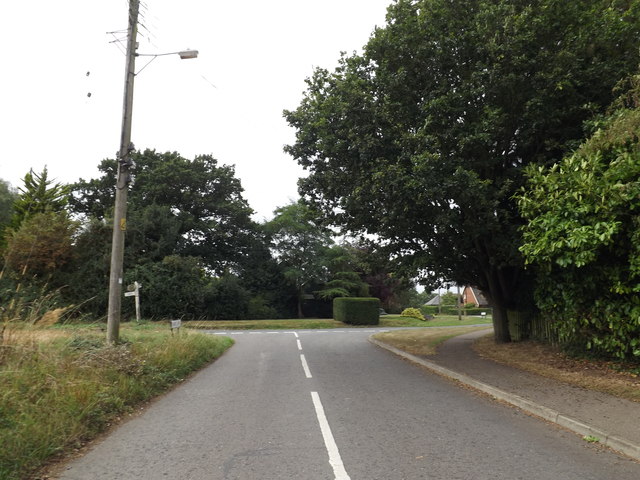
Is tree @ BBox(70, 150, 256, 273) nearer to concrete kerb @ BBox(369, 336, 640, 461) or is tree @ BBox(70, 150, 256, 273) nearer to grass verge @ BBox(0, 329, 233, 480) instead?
grass verge @ BBox(0, 329, 233, 480)

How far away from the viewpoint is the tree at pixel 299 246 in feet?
142

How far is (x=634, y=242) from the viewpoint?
7.27 m

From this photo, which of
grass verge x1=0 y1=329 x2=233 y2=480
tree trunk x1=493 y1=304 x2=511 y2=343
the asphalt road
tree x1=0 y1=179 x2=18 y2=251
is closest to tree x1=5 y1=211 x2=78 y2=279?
tree x1=0 y1=179 x2=18 y2=251

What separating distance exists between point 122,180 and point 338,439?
25.1 feet

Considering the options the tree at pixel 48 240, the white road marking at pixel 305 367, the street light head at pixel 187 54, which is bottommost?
the white road marking at pixel 305 367

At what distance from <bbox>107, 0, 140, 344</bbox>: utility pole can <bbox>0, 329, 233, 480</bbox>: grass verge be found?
2.62ft

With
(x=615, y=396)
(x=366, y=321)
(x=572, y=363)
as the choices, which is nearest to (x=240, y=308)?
(x=366, y=321)

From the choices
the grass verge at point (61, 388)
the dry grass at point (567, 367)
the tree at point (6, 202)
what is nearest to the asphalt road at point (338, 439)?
the grass verge at point (61, 388)

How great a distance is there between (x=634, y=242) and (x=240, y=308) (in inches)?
1286

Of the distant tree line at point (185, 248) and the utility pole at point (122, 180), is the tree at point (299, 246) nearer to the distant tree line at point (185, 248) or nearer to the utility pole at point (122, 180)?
the distant tree line at point (185, 248)

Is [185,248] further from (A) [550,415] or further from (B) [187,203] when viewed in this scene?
(A) [550,415]

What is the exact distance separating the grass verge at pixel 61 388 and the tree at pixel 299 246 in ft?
110

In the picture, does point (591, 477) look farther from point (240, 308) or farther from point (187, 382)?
point (240, 308)

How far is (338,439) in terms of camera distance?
17.6 feet
